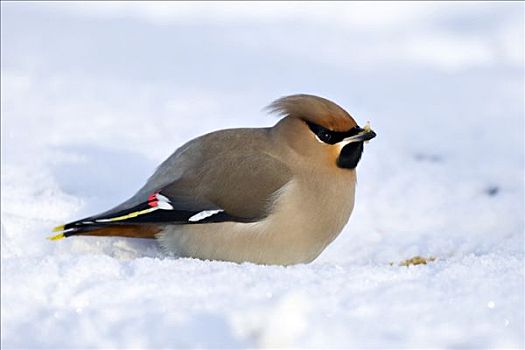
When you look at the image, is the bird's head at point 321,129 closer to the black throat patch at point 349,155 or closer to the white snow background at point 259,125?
the black throat patch at point 349,155

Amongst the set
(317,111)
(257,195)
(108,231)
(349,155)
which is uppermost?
(317,111)

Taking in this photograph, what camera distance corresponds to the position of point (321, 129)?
13.5 ft

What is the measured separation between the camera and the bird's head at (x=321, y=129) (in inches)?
161

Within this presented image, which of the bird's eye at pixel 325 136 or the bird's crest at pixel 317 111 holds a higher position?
the bird's crest at pixel 317 111

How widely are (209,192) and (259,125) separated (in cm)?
184

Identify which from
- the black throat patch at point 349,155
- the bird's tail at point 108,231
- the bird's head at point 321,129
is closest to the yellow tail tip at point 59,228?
the bird's tail at point 108,231

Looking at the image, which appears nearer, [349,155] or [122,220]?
[122,220]

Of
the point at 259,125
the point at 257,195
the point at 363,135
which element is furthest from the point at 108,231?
the point at 259,125

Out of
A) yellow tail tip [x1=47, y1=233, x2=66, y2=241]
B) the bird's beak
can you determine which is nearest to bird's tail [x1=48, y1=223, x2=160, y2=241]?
yellow tail tip [x1=47, y1=233, x2=66, y2=241]

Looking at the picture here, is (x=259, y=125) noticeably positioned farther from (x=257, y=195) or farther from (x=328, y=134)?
(x=257, y=195)

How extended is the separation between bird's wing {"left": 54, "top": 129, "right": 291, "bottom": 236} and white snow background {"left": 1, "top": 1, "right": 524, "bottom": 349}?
0.53 ft

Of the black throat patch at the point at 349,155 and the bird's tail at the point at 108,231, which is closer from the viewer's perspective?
the bird's tail at the point at 108,231

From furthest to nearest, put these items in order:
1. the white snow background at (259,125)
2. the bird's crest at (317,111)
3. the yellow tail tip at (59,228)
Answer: the bird's crest at (317,111), the yellow tail tip at (59,228), the white snow background at (259,125)

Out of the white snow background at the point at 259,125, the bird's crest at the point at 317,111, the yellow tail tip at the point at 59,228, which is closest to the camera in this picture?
the white snow background at the point at 259,125
